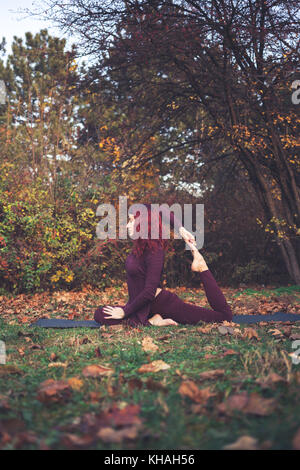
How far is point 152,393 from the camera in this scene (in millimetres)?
2238

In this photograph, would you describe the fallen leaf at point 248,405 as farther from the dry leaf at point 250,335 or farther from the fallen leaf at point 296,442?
the dry leaf at point 250,335

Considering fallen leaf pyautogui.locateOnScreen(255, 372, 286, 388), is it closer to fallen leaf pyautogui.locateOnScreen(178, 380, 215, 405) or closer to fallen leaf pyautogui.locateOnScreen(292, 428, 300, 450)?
fallen leaf pyautogui.locateOnScreen(178, 380, 215, 405)

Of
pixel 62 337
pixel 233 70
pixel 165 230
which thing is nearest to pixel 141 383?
pixel 62 337

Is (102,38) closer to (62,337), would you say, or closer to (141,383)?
(62,337)

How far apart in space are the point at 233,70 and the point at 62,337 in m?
7.15

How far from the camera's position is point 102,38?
359 inches

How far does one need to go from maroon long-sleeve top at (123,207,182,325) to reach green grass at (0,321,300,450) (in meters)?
0.91

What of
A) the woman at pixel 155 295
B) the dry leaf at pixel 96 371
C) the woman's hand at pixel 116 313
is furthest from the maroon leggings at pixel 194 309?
the dry leaf at pixel 96 371

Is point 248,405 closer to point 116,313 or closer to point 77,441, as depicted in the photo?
point 77,441

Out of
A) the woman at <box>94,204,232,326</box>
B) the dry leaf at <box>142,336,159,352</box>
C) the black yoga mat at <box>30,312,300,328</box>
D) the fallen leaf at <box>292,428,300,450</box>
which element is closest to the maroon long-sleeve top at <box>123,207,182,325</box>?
the woman at <box>94,204,232,326</box>

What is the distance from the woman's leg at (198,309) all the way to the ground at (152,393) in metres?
1.06

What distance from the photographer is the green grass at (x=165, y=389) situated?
167cm

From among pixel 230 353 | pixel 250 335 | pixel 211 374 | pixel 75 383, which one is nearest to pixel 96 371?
pixel 75 383

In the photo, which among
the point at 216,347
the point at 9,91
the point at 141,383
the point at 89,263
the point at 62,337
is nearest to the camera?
the point at 141,383
